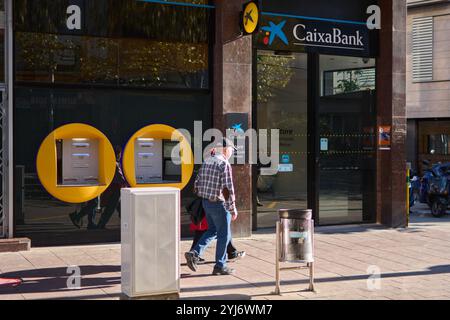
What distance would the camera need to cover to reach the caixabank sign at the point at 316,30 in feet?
37.2

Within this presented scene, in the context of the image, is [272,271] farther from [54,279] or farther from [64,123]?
[64,123]

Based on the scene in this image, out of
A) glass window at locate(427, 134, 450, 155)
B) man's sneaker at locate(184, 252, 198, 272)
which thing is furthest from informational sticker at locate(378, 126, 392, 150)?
glass window at locate(427, 134, 450, 155)

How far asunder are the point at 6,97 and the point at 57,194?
1619 millimetres

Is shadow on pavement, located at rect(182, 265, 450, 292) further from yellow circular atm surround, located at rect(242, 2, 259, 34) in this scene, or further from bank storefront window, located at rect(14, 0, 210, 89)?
yellow circular atm surround, located at rect(242, 2, 259, 34)

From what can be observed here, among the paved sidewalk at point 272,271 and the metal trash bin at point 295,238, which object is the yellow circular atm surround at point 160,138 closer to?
the paved sidewalk at point 272,271

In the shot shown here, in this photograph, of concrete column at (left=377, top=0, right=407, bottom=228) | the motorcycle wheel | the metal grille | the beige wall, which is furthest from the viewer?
the metal grille

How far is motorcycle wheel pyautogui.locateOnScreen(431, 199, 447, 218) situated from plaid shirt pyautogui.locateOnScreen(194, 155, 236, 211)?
847 cm

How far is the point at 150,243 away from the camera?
6.19 meters

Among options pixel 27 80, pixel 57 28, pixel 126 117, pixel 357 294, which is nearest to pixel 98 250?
pixel 126 117

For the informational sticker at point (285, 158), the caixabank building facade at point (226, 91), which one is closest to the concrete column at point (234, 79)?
the caixabank building facade at point (226, 91)

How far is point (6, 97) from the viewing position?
9.26 meters

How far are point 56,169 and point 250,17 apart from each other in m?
3.94

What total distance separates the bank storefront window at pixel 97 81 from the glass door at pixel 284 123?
4.14ft

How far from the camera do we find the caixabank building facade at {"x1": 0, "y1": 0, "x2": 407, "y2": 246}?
31.0 feet
